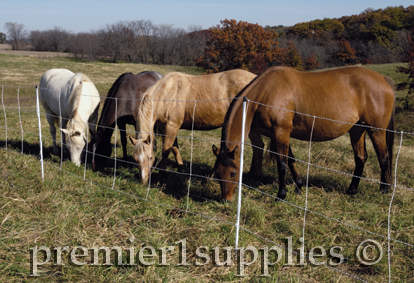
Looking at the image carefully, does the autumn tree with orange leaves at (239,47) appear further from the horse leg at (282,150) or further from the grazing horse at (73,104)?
the horse leg at (282,150)

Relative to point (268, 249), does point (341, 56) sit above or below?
above

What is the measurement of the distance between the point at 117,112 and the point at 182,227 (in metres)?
3.20

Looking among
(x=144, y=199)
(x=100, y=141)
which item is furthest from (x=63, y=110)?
(x=144, y=199)

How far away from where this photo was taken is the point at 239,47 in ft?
60.6

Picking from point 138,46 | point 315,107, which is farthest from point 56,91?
point 138,46

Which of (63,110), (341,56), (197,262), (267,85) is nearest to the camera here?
(197,262)

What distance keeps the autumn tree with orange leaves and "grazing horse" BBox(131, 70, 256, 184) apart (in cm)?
1278

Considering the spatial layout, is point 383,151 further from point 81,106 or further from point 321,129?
point 81,106

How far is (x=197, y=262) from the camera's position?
9.74 feet

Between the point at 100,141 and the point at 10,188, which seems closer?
the point at 10,188

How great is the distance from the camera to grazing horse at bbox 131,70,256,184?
5.31 meters

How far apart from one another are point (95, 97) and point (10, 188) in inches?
99.4

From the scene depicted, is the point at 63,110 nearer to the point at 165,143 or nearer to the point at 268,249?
the point at 165,143

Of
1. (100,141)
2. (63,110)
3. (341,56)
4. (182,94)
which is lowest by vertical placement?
(100,141)
